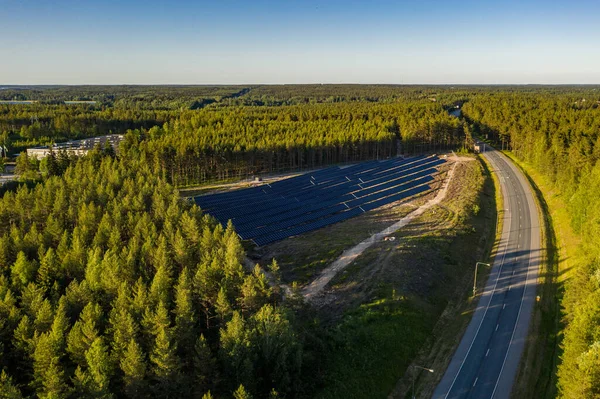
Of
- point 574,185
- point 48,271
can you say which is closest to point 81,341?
point 48,271

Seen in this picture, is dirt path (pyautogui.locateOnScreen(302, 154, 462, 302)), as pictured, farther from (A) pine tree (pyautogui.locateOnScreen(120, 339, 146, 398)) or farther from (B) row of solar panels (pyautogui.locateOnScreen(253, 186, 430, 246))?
(A) pine tree (pyautogui.locateOnScreen(120, 339, 146, 398))

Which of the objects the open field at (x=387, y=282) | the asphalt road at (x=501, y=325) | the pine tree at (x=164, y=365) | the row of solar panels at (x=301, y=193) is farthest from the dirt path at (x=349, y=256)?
the pine tree at (x=164, y=365)

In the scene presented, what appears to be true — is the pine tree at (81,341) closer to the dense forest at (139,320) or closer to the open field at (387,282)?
the dense forest at (139,320)

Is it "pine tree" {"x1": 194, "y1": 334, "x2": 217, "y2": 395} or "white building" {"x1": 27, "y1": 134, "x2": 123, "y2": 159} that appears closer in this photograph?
"pine tree" {"x1": 194, "y1": 334, "x2": 217, "y2": 395}

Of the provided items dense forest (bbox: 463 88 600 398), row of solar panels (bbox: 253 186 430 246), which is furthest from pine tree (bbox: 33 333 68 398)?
row of solar panels (bbox: 253 186 430 246)

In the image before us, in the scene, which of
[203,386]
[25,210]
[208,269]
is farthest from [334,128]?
[203,386]

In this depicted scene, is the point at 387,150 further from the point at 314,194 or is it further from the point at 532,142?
the point at 314,194
